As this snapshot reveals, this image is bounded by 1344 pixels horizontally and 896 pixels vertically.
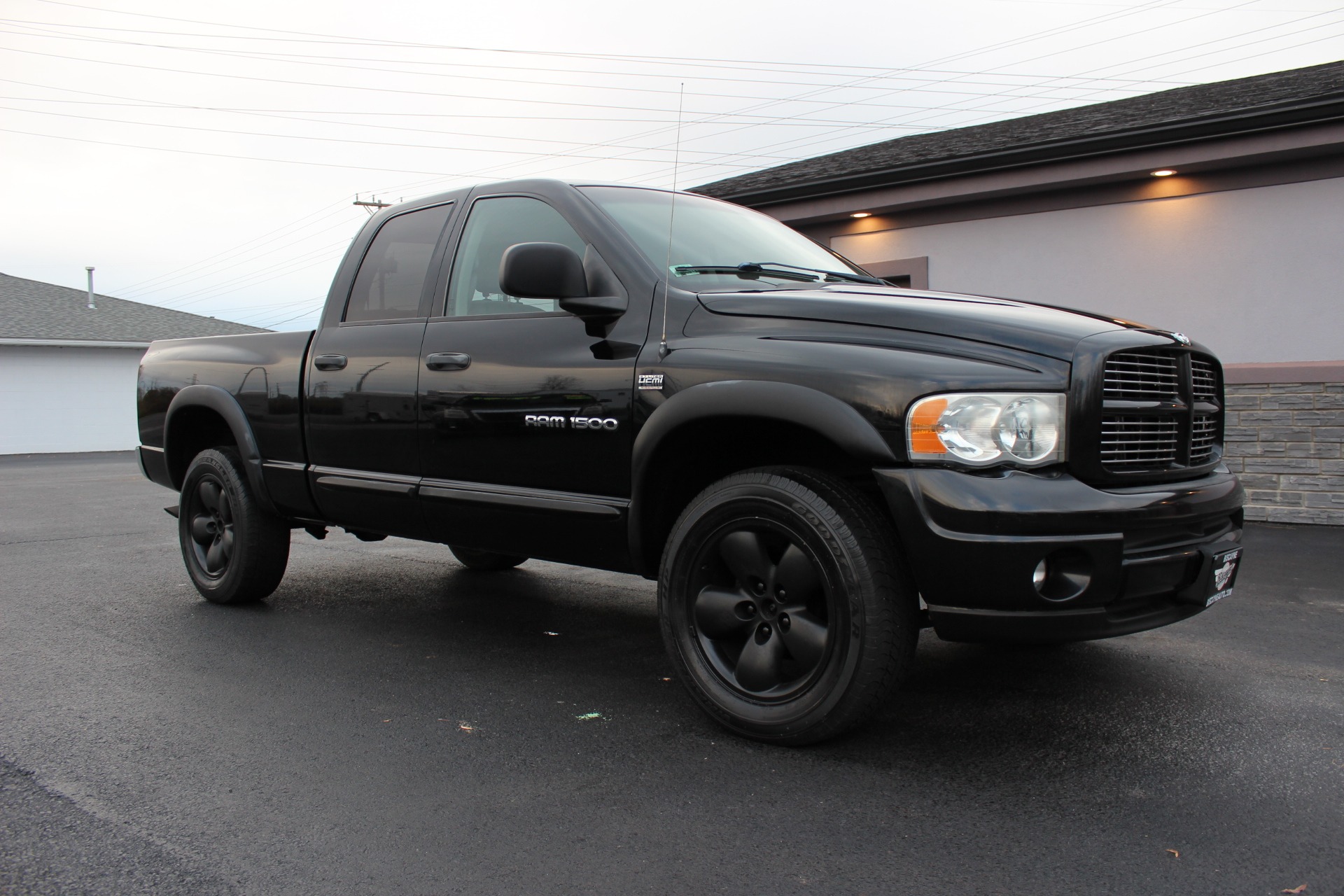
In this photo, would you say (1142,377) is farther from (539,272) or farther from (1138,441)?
(539,272)

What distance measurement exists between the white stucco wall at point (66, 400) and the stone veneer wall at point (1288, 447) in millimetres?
26139

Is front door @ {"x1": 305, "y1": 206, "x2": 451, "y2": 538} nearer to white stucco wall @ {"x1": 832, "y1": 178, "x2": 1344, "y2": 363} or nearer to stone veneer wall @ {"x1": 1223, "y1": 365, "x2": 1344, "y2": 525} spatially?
stone veneer wall @ {"x1": 1223, "y1": 365, "x2": 1344, "y2": 525}

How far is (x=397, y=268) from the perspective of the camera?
4863 mm

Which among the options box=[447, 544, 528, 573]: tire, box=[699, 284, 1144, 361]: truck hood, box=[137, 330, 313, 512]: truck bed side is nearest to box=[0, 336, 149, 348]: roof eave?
box=[137, 330, 313, 512]: truck bed side

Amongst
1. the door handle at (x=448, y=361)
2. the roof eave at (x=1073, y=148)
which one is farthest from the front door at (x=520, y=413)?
the roof eave at (x=1073, y=148)

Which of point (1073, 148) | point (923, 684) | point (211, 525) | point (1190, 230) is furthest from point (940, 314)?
point (1190, 230)

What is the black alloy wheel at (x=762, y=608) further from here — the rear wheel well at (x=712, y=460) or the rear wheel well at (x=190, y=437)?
the rear wheel well at (x=190, y=437)

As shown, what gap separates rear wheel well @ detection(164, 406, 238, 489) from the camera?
18.9ft

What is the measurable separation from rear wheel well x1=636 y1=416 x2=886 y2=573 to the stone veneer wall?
21.3ft

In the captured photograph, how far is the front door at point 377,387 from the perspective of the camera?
4.48m

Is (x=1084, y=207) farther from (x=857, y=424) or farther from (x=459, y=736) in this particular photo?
(x=459, y=736)

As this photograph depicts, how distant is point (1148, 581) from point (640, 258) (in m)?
2.04

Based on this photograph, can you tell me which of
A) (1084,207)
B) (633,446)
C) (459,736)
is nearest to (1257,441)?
(1084,207)

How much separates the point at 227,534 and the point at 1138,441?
14.7ft
